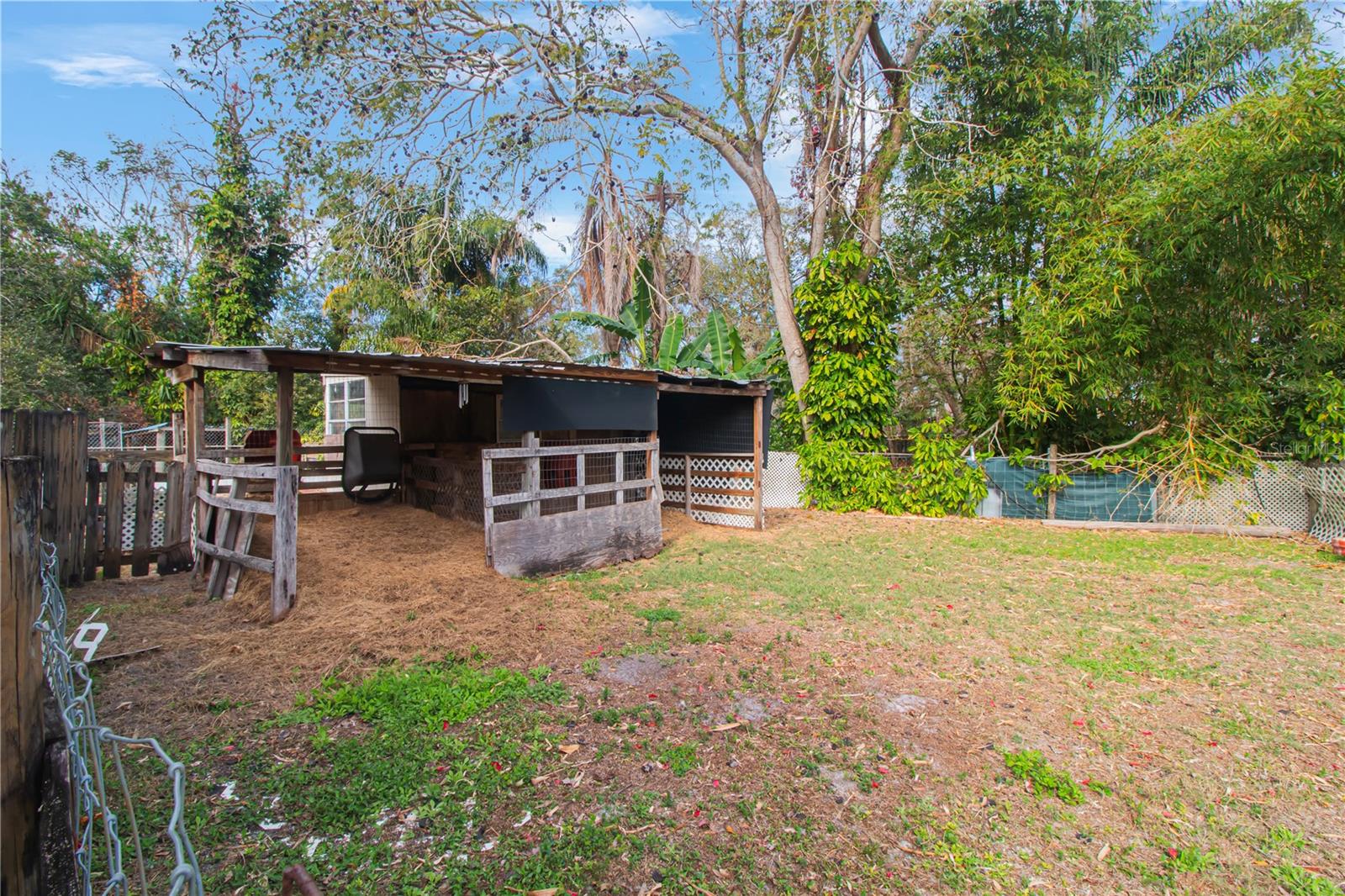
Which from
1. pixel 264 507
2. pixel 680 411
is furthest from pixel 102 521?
pixel 680 411

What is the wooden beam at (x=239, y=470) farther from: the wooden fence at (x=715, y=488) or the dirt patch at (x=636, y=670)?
the wooden fence at (x=715, y=488)

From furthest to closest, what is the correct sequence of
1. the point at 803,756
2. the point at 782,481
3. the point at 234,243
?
the point at 234,243 < the point at 782,481 < the point at 803,756

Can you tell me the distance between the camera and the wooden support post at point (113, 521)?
600 centimetres

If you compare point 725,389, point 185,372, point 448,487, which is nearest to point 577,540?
point 448,487

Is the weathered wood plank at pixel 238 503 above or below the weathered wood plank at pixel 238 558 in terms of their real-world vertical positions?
above

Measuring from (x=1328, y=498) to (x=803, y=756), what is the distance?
10377 mm

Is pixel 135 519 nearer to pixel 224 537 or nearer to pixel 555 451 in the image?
pixel 224 537

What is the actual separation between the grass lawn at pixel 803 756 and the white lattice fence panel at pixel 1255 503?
182 inches

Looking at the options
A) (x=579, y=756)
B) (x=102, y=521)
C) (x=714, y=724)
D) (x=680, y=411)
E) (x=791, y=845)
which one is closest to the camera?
(x=791, y=845)

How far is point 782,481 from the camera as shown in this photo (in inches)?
550

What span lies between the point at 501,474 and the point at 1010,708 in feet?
17.3

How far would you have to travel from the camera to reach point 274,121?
361 inches

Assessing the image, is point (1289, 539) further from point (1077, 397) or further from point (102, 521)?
point (102, 521)

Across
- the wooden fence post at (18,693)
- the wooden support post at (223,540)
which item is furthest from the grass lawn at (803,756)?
the wooden fence post at (18,693)
